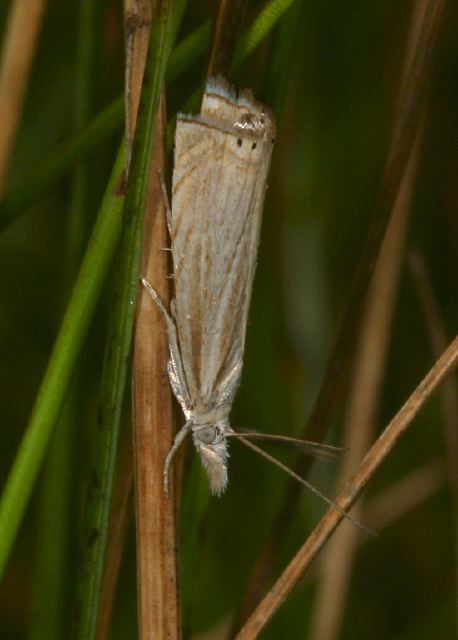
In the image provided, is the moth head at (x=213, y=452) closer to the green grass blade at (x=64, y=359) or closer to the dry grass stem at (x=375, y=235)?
the dry grass stem at (x=375, y=235)

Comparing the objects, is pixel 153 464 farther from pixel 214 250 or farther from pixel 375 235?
pixel 375 235

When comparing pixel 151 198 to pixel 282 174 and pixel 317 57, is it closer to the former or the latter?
pixel 282 174

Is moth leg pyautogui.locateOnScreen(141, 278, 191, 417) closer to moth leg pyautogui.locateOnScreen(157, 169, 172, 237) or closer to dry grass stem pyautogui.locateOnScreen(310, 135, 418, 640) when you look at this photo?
moth leg pyautogui.locateOnScreen(157, 169, 172, 237)

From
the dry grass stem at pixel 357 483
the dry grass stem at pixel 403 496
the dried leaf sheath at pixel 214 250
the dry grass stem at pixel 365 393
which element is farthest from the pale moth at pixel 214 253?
the dry grass stem at pixel 403 496

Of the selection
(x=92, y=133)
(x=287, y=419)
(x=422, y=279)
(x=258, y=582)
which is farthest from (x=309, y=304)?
(x=92, y=133)

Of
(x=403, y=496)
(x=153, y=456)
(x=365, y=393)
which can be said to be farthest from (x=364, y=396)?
(x=153, y=456)

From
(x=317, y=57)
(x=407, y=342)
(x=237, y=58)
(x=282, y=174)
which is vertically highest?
(x=317, y=57)
